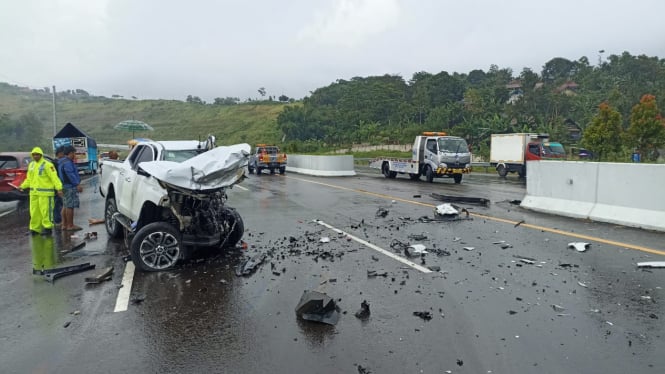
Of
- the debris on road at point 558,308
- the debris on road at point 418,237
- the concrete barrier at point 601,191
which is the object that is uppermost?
the concrete barrier at point 601,191

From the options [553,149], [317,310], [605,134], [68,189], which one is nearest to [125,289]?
[317,310]

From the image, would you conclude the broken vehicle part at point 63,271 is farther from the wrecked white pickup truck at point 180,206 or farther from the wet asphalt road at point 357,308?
the wrecked white pickup truck at point 180,206

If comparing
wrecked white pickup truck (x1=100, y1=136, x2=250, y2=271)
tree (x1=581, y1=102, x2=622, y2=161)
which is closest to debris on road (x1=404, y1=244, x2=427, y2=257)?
wrecked white pickup truck (x1=100, y1=136, x2=250, y2=271)

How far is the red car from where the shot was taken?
13.5 m

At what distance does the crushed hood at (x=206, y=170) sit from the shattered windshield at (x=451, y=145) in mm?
17774

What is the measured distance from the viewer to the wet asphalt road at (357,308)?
4059 millimetres

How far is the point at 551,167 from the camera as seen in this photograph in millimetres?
11906

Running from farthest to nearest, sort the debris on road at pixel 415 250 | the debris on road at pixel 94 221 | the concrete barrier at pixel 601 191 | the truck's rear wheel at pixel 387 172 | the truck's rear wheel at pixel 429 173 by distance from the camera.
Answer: the truck's rear wheel at pixel 387 172 < the truck's rear wheel at pixel 429 173 < the debris on road at pixel 94 221 < the concrete barrier at pixel 601 191 < the debris on road at pixel 415 250

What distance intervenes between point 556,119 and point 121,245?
54.1 metres

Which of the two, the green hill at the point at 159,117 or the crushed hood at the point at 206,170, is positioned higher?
the green hill at the point at 159,117

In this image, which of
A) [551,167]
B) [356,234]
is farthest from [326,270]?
[551,167]

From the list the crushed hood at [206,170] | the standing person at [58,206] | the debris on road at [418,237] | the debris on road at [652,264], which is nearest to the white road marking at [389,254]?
the debris on road at [418,237]

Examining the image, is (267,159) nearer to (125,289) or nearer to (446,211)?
(446,211)

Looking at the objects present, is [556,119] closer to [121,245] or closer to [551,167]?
[551,167]
